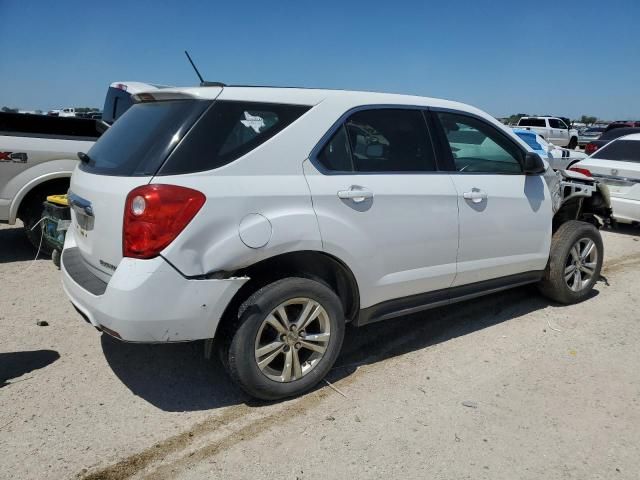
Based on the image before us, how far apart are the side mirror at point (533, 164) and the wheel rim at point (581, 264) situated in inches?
38.5

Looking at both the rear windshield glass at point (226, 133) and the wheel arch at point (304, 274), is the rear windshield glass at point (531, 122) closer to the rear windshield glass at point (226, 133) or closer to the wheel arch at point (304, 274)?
the wheel arch at point (304, 274)

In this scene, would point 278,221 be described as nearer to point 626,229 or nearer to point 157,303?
point 157,303

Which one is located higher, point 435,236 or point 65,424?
point 435,236

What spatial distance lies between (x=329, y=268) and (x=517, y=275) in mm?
1843

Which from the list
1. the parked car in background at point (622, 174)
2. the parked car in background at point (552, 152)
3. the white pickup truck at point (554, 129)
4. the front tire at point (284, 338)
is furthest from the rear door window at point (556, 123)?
the front tire at point (284, 338)

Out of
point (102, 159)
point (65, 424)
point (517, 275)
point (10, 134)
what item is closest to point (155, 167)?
point (102, 159)

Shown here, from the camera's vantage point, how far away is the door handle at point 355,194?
307 centimetres

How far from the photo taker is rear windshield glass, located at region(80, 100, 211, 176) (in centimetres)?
274

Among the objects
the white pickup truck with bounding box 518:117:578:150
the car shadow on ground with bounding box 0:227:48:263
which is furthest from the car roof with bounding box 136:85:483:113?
the white pickup truck with bounding box 518:117:578:150

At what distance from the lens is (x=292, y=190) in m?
2.90

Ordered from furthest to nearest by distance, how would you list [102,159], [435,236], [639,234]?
[639,234], [435,236], [102,159]

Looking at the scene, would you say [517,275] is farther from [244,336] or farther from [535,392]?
[244,336]

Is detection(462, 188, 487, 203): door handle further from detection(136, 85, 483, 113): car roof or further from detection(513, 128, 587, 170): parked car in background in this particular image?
detection(513, 128, 587, 170): parked car in background

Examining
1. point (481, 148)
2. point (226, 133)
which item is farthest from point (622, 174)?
point (226, 133)
